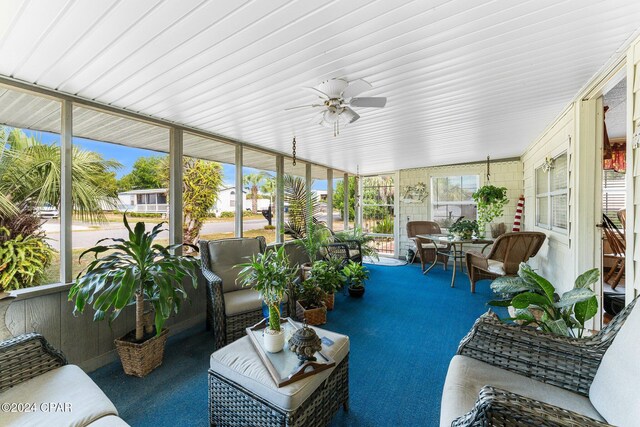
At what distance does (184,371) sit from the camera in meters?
2.19

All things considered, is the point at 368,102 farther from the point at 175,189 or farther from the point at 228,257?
the point at 175,189

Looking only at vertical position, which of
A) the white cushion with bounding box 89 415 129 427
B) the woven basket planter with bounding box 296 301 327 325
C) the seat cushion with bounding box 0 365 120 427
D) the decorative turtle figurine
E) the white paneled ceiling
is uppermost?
the white paneled ceiling

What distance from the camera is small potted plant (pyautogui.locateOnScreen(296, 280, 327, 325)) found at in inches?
117

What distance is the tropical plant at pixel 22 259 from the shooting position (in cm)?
201

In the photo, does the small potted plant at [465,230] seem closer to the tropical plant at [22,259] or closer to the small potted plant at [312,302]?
the small potted plant at [312,302]

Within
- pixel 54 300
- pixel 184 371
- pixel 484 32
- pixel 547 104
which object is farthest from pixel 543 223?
pixel 54 300

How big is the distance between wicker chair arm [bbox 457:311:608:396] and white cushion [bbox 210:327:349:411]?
0.78 metres

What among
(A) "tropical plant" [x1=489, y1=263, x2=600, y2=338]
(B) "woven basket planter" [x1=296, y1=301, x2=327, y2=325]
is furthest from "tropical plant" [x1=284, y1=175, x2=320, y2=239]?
(A) "tropical plant" [x1=489, y1=263, x2=600, y2=338]

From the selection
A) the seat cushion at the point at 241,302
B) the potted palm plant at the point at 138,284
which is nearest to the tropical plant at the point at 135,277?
the potted palm plant at the point at 138,284

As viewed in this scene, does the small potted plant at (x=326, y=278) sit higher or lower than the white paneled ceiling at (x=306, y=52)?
lower

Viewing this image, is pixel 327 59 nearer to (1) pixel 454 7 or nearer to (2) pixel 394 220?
(1) pixel 454 7

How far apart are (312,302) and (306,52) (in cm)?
248

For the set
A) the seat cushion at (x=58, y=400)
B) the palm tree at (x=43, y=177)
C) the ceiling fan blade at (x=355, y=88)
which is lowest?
the seat cushion at (x=58, y=400)

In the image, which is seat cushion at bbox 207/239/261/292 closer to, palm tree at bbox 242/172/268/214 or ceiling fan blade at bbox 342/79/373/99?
palm tree at bbox 242/172/268/214
